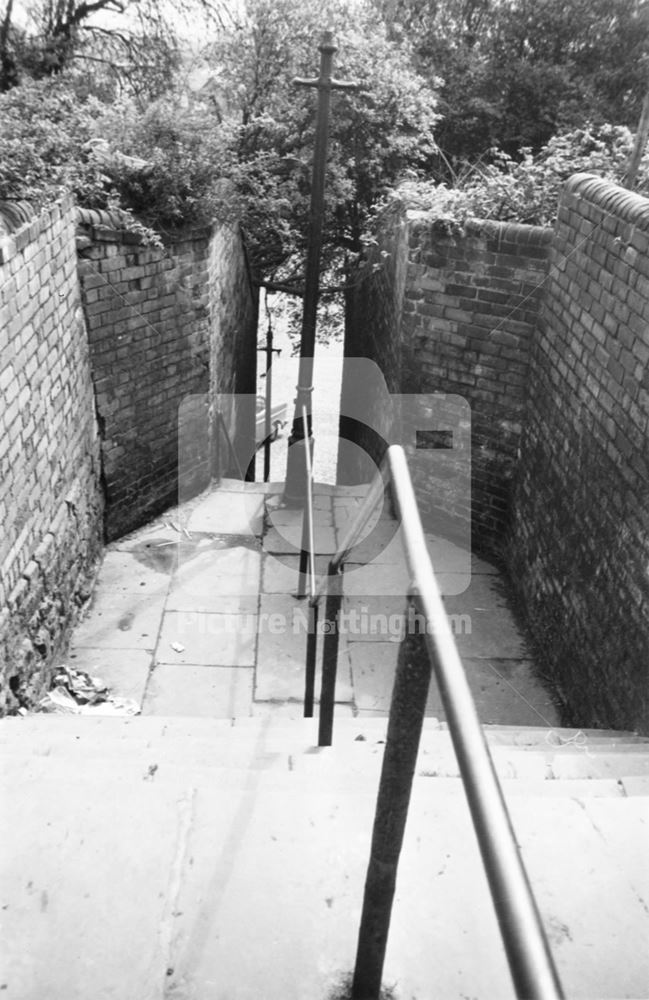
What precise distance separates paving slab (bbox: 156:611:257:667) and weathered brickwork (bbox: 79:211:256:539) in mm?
1152

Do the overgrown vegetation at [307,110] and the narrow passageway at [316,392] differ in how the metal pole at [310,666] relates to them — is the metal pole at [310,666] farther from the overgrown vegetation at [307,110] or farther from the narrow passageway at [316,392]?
the narrow passageway at [316,392]

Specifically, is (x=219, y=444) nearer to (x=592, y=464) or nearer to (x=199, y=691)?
(x=199, y=691)

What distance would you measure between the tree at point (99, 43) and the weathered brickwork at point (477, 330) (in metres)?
6.11

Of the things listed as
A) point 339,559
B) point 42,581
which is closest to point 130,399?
point 42,581

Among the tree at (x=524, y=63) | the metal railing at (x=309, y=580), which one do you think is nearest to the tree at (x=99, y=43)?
the tree at (x=524, y=63)

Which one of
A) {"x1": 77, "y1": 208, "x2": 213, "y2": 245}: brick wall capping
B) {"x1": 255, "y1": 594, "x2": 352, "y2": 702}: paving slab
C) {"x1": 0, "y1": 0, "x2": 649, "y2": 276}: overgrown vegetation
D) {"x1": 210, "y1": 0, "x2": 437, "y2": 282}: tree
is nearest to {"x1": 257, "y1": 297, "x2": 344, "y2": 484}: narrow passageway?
{"x1": 0, "y1": 0, "x2": 649, "y2": 276}: overgrown vegetation

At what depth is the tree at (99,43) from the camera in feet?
31.0

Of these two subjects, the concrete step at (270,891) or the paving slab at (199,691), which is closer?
the concrete step at (270,891)

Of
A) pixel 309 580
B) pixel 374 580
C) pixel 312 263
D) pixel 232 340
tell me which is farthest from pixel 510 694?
pixel 232 340

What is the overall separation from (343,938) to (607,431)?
2890mm

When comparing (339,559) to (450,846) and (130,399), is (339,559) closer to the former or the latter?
(450,846)

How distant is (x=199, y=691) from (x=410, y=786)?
3.13m

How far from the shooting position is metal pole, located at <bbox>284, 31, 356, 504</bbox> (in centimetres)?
480

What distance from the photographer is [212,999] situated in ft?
4.66
